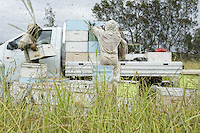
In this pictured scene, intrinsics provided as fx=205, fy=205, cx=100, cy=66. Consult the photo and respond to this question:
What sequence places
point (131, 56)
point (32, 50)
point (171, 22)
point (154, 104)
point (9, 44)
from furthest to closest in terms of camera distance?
point (171, 22), point (131, 56), point (9, 44), point (32, 50), point (154, 104)

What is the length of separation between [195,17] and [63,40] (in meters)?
15.3

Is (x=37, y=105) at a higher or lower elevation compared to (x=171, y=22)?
lower

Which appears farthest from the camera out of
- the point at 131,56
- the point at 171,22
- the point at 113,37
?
the point at 171,22

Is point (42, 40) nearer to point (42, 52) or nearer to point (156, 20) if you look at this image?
point (42, 52)

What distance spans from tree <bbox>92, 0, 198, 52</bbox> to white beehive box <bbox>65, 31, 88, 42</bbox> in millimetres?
11709

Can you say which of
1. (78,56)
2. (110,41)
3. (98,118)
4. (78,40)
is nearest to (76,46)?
(78,40)

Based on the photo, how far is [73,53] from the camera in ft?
17.5

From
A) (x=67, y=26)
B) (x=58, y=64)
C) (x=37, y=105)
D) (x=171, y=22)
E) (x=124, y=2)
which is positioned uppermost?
(x=124, y=2)

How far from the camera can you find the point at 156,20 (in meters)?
17.2

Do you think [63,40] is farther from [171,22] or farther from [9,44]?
[171,22]

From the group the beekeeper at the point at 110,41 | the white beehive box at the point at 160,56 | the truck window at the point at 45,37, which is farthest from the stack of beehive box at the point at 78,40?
the beekeeper at the point at 110,41

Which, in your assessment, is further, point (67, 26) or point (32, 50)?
point (67, 26)

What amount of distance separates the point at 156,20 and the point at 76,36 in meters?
13.3

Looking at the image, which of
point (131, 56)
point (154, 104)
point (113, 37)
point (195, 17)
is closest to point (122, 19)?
point (195, 17)
